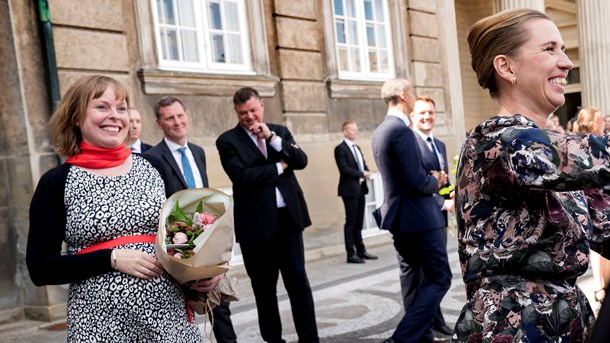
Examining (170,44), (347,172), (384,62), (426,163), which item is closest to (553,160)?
(426,163)

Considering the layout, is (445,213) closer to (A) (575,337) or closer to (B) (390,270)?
(B) (390,270)

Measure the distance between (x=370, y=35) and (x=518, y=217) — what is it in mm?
10512

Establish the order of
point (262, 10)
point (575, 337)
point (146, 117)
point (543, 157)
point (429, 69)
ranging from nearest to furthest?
point (543, 157), point (575, 337), point (146, 117), point (262, 10), point (429, 69)

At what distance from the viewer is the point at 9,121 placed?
7059mm

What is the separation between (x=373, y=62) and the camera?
39.7ft

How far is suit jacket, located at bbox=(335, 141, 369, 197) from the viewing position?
9914mm

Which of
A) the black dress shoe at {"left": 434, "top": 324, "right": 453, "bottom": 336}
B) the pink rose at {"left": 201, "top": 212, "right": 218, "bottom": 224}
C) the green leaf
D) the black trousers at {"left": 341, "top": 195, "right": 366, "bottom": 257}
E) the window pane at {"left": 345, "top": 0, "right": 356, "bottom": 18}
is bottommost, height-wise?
the black dress shoe at {"left": 434, "top": 324, "right": 453, "bottom": 336}

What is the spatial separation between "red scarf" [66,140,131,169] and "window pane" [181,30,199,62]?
6474mm

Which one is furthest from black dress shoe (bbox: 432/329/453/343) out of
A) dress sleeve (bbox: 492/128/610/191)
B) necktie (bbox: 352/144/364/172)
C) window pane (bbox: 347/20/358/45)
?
window pane (bbox: 347/20/358/45)

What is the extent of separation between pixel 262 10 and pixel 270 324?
5850 millimetres

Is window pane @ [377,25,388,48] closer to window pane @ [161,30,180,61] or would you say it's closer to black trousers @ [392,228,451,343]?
window pane @ [161,30,180,61]

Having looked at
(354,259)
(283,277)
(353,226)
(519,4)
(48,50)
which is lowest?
(354,259)

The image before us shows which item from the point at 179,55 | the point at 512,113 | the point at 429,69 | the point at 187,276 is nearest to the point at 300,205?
the point at 187,276

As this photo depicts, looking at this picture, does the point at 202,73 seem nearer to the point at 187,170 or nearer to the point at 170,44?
the point at 170,44
